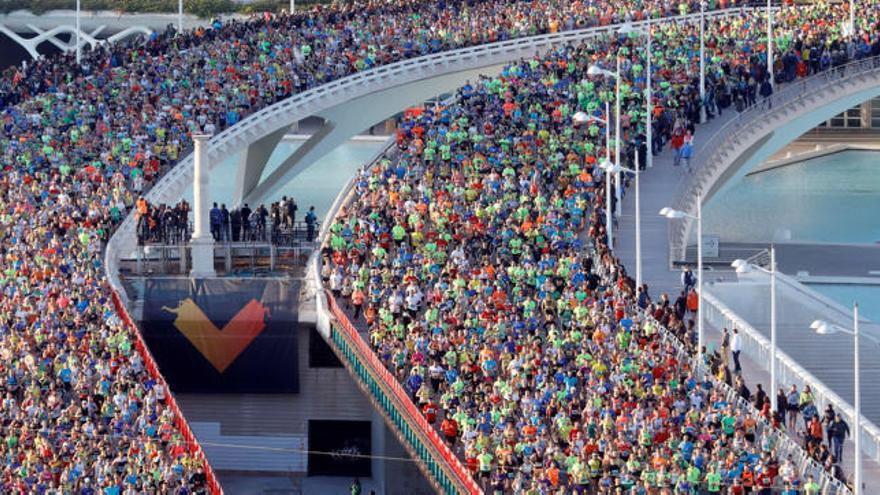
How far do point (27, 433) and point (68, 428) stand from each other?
3.06 feet

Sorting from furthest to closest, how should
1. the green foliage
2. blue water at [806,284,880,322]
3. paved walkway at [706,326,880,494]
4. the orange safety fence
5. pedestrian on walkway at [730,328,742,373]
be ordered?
the green foliage, blue water at [806,284,880,322], pedestrian on walkway at [730,328,742,373], the orange safety fence, paved walkway at [706,326,880,494]

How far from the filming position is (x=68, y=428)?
66.1 metres

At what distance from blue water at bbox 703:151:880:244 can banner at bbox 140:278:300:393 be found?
21.9 metres

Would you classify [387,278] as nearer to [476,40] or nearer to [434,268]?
[434,268]

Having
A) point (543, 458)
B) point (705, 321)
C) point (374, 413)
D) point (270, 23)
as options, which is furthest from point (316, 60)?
point (543, 458)

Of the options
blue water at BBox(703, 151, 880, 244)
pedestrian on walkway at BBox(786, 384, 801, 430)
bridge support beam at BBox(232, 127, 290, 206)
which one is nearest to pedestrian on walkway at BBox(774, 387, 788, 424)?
pedestrian on walkway at BBox(786, 384, 801, 430)

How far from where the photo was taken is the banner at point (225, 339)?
79562 mm

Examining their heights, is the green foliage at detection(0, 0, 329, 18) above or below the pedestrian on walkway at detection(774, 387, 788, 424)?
above

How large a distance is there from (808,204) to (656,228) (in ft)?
96.1

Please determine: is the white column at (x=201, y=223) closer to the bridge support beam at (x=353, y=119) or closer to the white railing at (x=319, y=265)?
the white railing at (x=319, y=265)

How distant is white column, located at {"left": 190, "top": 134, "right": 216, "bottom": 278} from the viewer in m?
80.9

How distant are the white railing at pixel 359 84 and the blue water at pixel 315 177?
14811 millimetres

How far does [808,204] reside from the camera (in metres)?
110

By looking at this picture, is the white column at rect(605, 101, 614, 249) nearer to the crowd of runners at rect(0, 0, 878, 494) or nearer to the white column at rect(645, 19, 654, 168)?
the crowd of runners at rect(0, 0, 878, 494)
